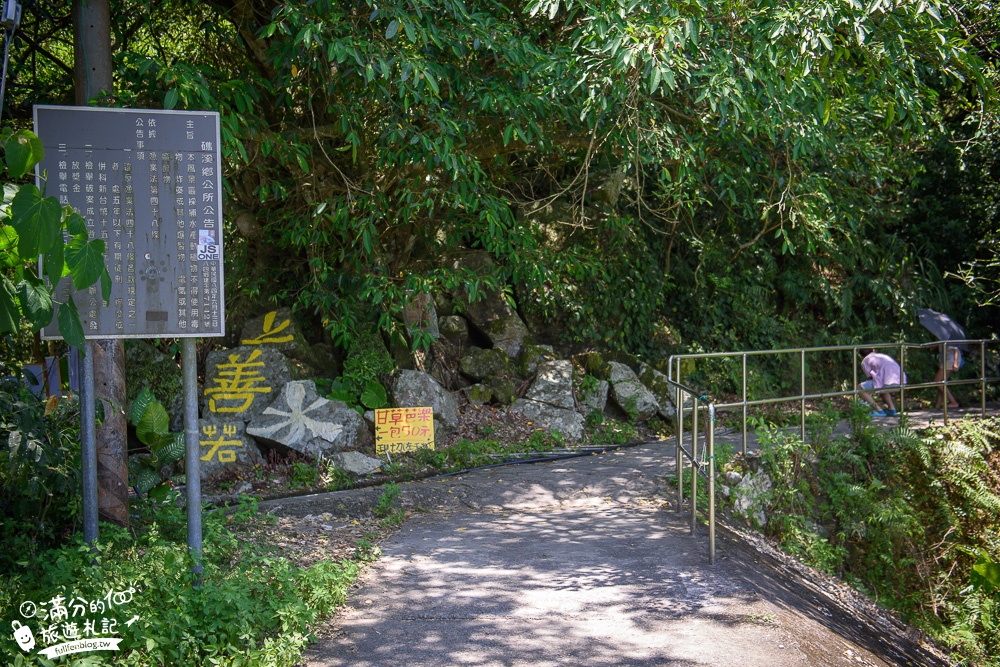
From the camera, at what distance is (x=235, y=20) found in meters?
7.50

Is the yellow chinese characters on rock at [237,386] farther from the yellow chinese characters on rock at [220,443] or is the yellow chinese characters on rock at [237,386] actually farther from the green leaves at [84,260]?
the green leaves at [84,260]

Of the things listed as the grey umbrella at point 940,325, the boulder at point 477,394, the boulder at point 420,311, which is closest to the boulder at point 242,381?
the boulder at point 420,311

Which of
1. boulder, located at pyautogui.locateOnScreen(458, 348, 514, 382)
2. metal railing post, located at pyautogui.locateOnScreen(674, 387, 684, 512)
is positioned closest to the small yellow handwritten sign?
boulder, located at pyautogui.locateOnScreen(458, 348, 514, 382)

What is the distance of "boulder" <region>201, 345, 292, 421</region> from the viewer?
828cm

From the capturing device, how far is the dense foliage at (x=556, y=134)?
20.0 feet

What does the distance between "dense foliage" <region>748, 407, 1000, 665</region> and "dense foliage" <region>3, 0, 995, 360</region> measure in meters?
2.17

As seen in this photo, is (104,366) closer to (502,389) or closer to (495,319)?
(502,389)

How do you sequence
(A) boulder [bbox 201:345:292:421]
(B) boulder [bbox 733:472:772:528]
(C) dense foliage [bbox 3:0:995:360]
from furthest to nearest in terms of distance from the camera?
(A) boulder [bbox 201:345:292:421]
(B) boulder [bbox 733:472:772:528]
(C) dense foliage [bbox 3:0:995:360]

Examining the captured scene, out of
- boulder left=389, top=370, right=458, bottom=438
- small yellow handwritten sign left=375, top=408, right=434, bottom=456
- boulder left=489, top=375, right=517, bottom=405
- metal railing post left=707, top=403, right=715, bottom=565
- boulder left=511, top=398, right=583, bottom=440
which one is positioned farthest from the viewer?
boulder left=489, top=375, right=517, bottom=405

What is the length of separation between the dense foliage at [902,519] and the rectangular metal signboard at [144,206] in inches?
207

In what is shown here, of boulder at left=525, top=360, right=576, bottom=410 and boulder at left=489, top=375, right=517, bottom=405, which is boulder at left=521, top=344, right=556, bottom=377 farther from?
boulder at left=489, top=375, right=517, bottom=405

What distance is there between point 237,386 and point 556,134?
4.22m

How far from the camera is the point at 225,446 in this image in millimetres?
7996

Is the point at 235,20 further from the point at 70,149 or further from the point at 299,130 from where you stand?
the point at 70,149
